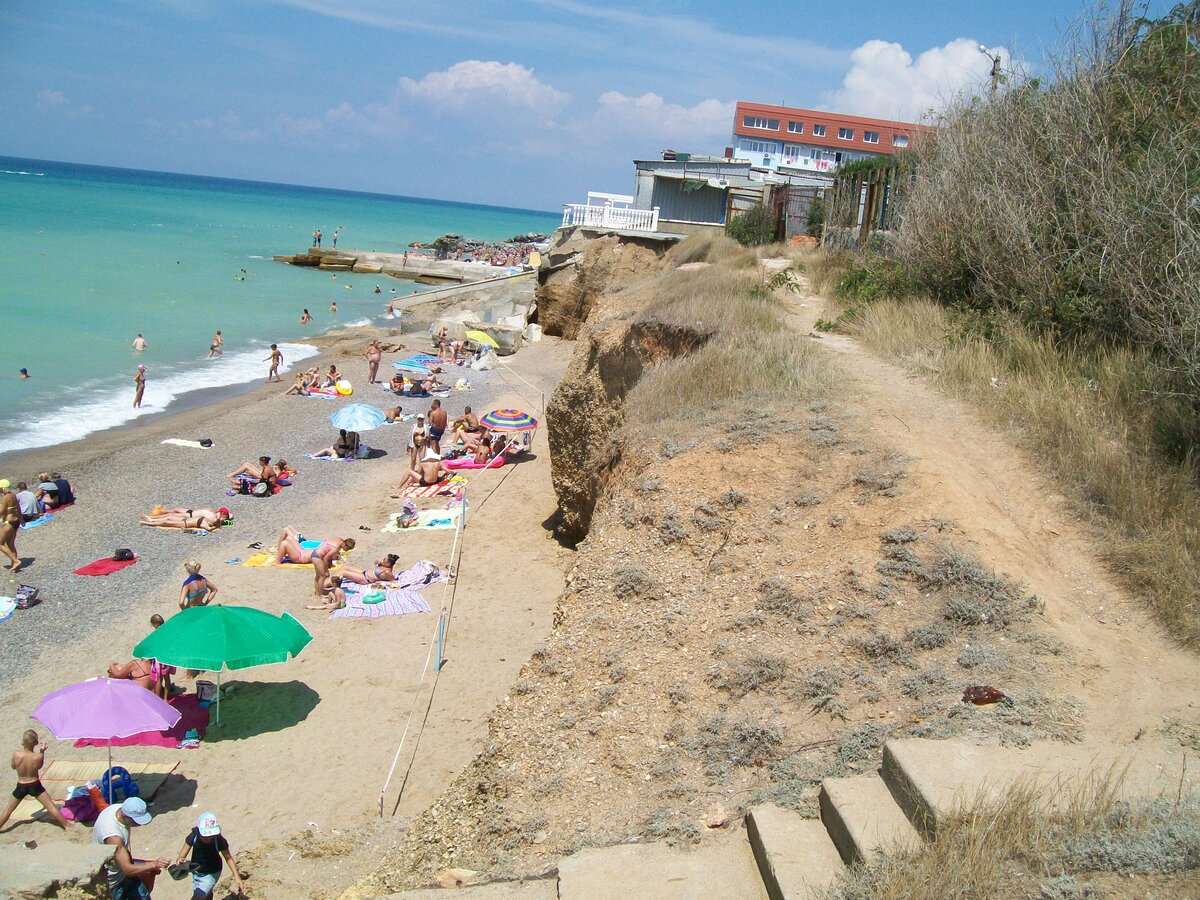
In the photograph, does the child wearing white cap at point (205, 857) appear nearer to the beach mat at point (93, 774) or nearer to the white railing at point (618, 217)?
the beach mat at point (93, 774)

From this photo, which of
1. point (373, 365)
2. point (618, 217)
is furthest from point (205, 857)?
point (618, 217)

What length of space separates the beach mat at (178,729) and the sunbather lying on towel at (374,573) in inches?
116

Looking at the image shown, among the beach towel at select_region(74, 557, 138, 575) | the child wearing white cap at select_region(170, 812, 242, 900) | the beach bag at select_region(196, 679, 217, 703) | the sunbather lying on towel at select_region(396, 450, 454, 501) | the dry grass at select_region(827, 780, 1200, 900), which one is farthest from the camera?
the sunbather lying on towel at select_region(396, 450, 454, 501)

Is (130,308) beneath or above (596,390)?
beneath

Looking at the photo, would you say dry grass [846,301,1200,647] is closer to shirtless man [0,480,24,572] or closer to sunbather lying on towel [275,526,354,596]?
sunbather lying on towel [275,526,354,596]

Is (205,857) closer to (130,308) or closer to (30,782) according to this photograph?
(30,782)

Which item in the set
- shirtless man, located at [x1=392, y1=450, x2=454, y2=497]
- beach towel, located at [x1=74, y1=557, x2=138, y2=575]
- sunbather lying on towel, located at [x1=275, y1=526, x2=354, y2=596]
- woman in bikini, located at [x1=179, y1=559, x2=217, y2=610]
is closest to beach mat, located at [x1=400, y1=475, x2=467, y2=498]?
shirtless man, located at [x1=392, y1=450, x2=454, y2=497]

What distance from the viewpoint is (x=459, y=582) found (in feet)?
40.9

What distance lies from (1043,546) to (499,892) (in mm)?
4830

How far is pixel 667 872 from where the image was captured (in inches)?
171

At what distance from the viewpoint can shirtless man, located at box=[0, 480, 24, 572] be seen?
12719 mm

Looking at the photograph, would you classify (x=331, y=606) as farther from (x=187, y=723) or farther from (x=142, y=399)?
(x=142, y=399)

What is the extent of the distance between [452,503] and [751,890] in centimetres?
1199

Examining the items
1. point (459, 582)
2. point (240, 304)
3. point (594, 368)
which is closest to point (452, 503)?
point (459, 582)
